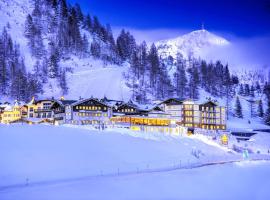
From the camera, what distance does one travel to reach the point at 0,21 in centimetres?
15750

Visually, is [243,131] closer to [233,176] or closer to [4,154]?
[233,176]

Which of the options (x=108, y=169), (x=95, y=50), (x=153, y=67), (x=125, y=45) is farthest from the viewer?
(x=125, y=45)

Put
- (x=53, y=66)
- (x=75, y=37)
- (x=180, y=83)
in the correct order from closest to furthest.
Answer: (x=53, y=66) < (x=180, y=83) < (x=75, y=37)

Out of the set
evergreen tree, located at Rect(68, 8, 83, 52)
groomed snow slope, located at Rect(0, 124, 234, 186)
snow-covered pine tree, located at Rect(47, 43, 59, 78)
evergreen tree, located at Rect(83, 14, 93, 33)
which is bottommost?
groomed snow slope, located at Rect(0, 124, 234, 186)

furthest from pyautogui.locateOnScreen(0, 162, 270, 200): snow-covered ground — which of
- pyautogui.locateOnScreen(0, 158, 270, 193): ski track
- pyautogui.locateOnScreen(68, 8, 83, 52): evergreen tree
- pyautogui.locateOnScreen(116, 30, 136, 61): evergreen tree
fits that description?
pyautogui.locateOnScreen(116, 30, 136, 61): evergreen tree

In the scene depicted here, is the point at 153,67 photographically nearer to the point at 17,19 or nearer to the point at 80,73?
the point at 80,73

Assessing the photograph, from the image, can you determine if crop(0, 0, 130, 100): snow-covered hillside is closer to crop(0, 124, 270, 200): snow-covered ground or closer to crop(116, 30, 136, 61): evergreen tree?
crop(116, 30, 136, 61): evergreen tree

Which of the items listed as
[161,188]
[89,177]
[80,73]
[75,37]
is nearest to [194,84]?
[80,73]

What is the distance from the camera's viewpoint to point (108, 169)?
46.7 meters

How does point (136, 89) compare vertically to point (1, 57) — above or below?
below

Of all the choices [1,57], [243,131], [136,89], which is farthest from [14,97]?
[243,131]

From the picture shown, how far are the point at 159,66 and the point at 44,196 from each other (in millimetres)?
123404

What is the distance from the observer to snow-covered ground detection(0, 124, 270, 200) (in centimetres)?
3459

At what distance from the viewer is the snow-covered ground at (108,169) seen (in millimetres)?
34594
